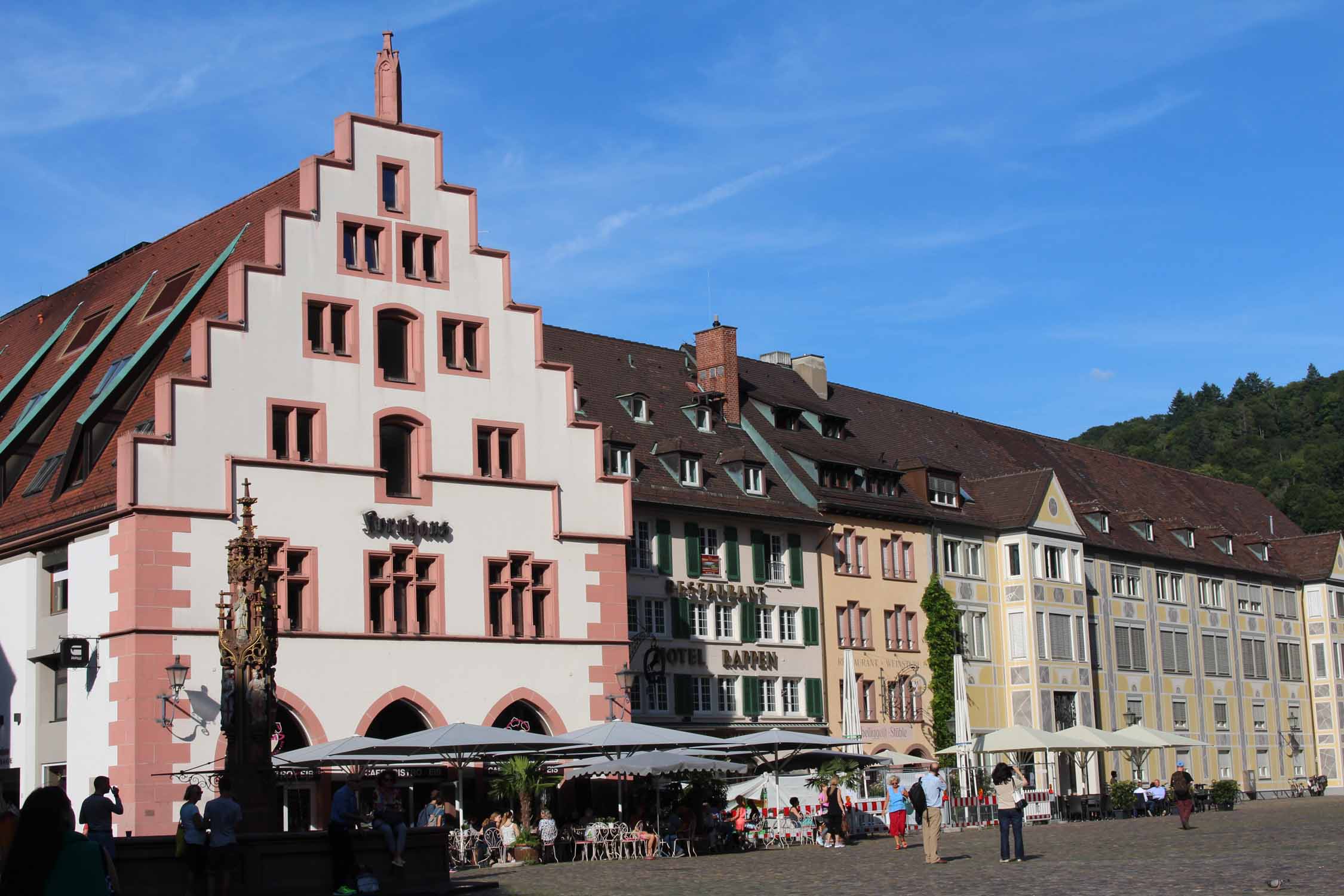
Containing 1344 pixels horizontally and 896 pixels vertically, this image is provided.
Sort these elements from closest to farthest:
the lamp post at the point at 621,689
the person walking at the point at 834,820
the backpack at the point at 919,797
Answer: the backpack at the point at 919,797 < the person walking at the point at 834,820 < the lamp post at the point at 621,689

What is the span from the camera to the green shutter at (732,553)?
5184cm

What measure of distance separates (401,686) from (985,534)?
2857 cm

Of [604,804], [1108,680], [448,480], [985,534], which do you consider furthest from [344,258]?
[1108,680]

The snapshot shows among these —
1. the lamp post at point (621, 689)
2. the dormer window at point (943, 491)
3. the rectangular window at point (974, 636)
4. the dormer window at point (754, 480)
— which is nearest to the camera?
the lamp post at point (621, 689)

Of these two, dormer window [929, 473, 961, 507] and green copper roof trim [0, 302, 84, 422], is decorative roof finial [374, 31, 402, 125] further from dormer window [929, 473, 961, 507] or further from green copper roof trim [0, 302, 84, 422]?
dormer window [929, 473, 961, 507]

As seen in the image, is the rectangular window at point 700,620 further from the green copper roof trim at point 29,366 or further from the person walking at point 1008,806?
the person walking at point 1008,806

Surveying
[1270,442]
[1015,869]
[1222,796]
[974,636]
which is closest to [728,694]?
[974,636]

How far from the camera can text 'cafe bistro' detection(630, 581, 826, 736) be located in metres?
48.5

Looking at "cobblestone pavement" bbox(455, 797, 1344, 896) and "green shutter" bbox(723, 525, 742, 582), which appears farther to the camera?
"green shutter" bbox(723, 525, 742, 582)

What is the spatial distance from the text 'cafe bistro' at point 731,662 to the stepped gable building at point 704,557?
0.04m

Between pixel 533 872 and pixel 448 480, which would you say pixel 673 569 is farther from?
pixel 533 872

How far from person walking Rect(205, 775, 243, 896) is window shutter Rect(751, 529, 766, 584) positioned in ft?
105

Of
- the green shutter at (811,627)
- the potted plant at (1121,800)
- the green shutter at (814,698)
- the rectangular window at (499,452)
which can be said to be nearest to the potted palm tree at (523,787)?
the rectangular window at (499,452)

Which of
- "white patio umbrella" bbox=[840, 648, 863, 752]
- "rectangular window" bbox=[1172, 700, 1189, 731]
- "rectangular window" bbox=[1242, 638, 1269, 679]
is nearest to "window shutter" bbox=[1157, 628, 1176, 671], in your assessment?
"rectangular window" bbox=[1172, 700, 1189, 731]
